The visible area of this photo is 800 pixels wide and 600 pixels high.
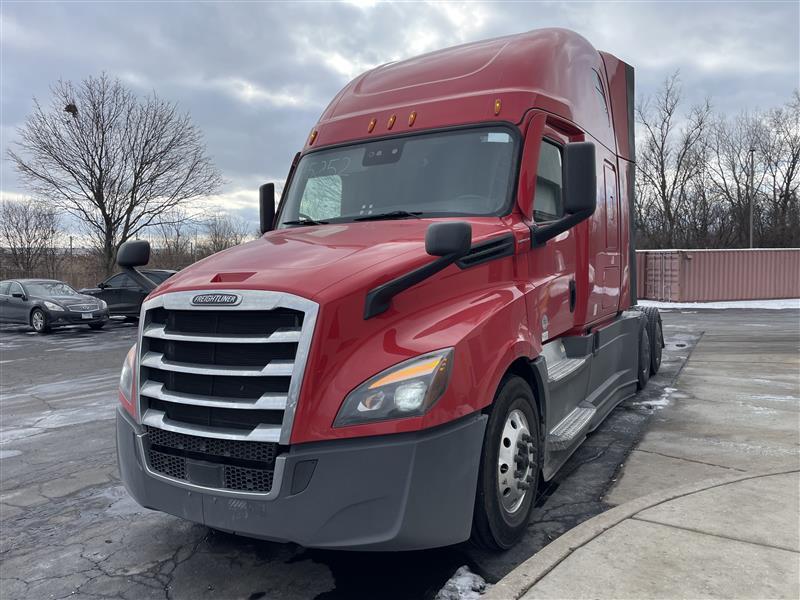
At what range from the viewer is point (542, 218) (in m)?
4.29

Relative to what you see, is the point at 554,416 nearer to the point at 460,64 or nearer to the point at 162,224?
the point at 460,64

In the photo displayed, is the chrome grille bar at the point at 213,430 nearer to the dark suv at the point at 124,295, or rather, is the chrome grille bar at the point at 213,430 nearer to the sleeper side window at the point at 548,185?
the sleeper side window at the point at 548,185

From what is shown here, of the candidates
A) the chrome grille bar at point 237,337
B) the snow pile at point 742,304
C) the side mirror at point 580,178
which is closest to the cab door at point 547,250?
the side mirror at point 580,178

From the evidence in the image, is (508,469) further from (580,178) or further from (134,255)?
(134,255)

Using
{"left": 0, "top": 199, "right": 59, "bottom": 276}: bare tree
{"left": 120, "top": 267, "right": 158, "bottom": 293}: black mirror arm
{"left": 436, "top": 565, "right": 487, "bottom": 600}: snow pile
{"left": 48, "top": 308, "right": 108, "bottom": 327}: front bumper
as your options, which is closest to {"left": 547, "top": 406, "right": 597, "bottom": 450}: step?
{"left": 436, "top": 565, "right": 487, "bottom": 600}: snow pile

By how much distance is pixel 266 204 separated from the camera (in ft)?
17.7

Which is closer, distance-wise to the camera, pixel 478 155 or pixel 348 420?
pixel 348 420

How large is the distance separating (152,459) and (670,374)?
7.95 m

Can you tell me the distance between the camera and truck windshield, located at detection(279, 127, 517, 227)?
13.1ft

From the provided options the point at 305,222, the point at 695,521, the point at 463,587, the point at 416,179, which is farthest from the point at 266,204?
the point at 695,521

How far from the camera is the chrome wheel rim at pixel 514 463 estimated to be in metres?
3.40

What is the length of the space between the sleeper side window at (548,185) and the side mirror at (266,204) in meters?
2.38

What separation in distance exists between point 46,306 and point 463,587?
17349 mm

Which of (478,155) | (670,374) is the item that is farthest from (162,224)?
(478,155)
